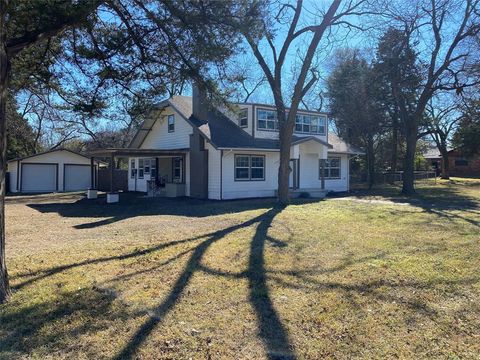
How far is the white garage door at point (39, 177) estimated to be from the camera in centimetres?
2729

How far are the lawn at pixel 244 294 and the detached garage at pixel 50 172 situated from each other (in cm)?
1938

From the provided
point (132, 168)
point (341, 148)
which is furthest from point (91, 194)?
point (341, 148)

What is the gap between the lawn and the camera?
396 cm

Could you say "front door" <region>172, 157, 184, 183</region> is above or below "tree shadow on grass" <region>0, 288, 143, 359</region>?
above

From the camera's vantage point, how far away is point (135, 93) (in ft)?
32.8

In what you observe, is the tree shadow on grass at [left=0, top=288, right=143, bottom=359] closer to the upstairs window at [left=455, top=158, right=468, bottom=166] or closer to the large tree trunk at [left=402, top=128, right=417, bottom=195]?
the large tree trunk at [left=402, top=128, right=417, bottom=195]

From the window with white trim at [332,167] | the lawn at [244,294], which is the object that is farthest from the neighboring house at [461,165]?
the lawn at [244,294]

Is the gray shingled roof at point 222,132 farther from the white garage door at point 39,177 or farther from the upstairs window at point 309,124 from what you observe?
the white garage door at point 39,177

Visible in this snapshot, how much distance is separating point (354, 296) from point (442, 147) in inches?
1749

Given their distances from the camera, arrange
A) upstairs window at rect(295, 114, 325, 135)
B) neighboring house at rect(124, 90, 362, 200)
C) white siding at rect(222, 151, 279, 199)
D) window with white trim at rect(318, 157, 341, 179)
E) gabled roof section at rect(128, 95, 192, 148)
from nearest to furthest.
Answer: white siding at rect(222, 151, 279, 199) < neighboring house at rect(124, 90, 362, 200) < gabled roof section at rect(128, 95, 192, 148) < upstairs window at rect(295, 114, 325, 135) < window with white trim at rect(318, 157, 341, 179)

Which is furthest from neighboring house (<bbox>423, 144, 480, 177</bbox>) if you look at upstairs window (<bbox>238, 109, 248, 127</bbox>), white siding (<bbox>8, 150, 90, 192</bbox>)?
white siding (<bbox>8, 150, 90, 192</bbox>)

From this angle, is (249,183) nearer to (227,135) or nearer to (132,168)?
(227,135)

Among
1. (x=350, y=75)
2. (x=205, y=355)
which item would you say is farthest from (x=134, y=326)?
(x=350, y=75)

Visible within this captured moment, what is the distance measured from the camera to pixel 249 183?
21.0 meters
